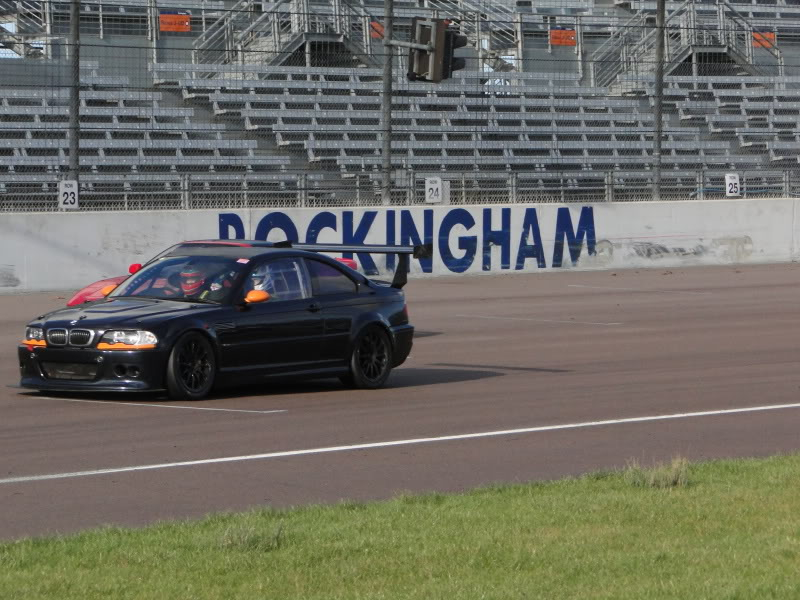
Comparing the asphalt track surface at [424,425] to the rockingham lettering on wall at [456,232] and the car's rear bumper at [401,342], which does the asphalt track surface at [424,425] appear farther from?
the rockingham lettering on wall at [456,232]

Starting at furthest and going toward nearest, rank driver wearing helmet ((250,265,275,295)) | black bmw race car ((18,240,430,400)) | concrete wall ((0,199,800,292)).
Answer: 1. concrete wall ((0,199,800,292))
2. driver wearing helmet ((250,265,275,295))
3. black bmw race car ((18,240,430,400))

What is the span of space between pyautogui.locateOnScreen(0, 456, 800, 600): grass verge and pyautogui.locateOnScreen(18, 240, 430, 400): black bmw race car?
4.61m

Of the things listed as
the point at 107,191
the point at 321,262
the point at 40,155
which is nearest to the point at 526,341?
the point at 321,262

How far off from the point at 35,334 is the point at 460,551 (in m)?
6.60

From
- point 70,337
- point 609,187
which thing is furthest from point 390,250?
point 609,187

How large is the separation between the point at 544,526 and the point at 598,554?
24.7 inches

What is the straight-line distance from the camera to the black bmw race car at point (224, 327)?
37.6ft

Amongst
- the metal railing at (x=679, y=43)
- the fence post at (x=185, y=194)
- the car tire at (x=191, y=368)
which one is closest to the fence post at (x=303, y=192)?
the fence post at (x=185, y=194)

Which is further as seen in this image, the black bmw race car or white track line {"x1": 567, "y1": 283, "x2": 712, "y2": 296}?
white track line {"x1": 567, "y1": 283, "x2": 712, "y2": 296}

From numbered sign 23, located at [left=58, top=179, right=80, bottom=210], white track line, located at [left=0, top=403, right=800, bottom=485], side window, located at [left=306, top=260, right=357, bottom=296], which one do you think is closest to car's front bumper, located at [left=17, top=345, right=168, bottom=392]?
side window, located at [left=306, top=260, right=357, bottom=296]

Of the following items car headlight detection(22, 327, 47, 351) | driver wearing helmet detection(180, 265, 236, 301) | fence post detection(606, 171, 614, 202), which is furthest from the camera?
fence post detection(606, 171, 614, 202)

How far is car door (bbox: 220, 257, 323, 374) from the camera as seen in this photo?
39.7ft

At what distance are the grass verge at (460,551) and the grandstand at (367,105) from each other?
17617mm

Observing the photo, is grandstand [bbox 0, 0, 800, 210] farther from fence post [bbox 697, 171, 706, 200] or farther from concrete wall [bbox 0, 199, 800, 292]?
concrete wall [bbox 0, 199, 800, 292]
